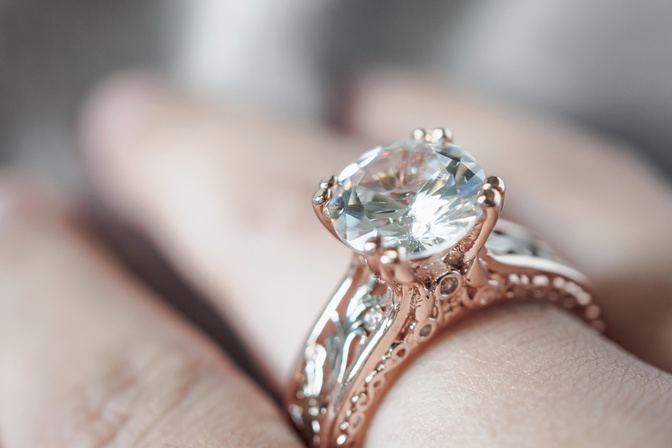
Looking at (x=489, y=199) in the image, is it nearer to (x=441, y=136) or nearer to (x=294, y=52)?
(x=441, y=136)

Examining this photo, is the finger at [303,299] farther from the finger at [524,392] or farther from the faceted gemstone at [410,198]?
the faceted gemstone at [410,198]

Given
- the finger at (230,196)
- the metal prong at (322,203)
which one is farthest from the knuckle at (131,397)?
the metal prong at (322,203)

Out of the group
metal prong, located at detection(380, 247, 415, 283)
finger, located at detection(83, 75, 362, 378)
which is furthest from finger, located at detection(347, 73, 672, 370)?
metal prong, located at detection(380, 247, 415, 283)

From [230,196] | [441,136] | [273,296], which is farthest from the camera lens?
[230,196]

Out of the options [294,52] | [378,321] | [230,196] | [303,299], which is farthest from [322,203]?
[294,52]

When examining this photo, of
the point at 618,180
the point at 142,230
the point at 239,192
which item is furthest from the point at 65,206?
the point at 618,180

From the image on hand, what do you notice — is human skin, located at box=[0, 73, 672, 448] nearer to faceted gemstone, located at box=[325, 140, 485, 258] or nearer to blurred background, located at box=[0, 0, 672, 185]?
faceted gemstone, located at box=[325, 140, 485, 258]

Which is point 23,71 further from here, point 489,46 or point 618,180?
point 618,180
